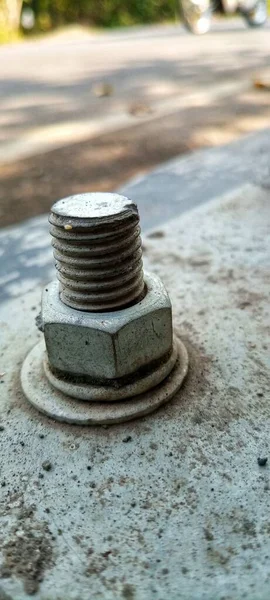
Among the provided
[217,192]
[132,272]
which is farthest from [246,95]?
[132,272]

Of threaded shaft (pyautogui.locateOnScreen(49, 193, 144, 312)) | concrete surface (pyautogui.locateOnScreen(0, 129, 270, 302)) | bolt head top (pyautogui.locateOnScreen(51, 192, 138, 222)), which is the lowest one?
concrete surface (pyautogui.locateOnScreen(0, 129, 270, 302))

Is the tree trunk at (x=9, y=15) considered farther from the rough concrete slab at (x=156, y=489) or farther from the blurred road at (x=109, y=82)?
the rough concrete slab at (x=156, y=489)

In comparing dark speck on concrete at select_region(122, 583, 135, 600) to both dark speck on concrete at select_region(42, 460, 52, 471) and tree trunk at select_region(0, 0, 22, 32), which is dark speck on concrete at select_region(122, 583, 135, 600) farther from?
tree trunk at select_region(0, 0, 22, 32)

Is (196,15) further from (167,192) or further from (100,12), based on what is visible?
(167,192)

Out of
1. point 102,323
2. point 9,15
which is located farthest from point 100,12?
point 102,323

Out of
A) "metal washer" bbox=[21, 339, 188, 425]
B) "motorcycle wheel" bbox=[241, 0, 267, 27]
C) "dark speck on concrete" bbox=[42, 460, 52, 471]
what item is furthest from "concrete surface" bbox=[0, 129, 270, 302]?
"motorcycle wheel" bbox=[241, 0, 267, 27]

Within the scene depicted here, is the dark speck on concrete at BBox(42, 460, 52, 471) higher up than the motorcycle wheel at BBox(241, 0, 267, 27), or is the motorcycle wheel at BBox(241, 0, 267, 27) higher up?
the motorcycle wheel at BBox(241, 0, 267, 27)
